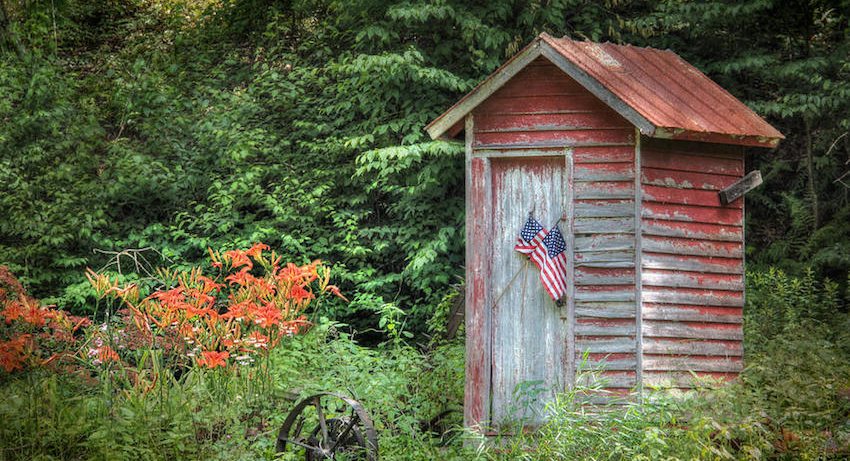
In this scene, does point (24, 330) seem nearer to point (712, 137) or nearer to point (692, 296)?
point (692, 296)

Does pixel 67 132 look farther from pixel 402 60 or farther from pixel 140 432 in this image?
pixel 140 432

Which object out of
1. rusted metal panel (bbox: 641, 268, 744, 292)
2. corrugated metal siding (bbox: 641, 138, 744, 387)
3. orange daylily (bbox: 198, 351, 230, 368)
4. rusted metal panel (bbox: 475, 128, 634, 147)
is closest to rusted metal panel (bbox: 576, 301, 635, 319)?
corrugated metal siding (bbox: 641, 138, 744, 387)

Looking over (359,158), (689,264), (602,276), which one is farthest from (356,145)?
(689,264)

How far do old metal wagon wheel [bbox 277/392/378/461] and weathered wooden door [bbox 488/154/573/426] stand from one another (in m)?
1.43

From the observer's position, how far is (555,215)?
743 centimetres

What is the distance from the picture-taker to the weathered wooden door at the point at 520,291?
743 centimetres

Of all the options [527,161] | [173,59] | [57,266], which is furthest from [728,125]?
[173,59]

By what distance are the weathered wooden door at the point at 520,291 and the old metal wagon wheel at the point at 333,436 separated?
4.71 feet

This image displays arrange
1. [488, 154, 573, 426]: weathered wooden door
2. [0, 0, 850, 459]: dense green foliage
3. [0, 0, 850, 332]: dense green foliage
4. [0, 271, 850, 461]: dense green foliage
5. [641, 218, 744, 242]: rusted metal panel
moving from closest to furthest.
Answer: [0, 271, 850, 461]: dense green foliage, [641, 218, 744, 242]: rusted metal panel, [488, 154, 573, 426]: weathered wooden door, [0, 0, 850, 459]: dense green foliage, [0, 0, 850, 332]: dense green foliage

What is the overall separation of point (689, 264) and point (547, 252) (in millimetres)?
1220

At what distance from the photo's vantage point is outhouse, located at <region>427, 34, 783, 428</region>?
7.17 m

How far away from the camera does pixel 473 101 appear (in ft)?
24.5

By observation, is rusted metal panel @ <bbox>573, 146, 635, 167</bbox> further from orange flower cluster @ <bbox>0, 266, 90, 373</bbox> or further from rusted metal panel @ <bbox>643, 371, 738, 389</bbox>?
orange flower cluster @ <bbox>0, 266, 90, 373</bbox>

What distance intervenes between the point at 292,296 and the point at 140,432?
1702 mm
